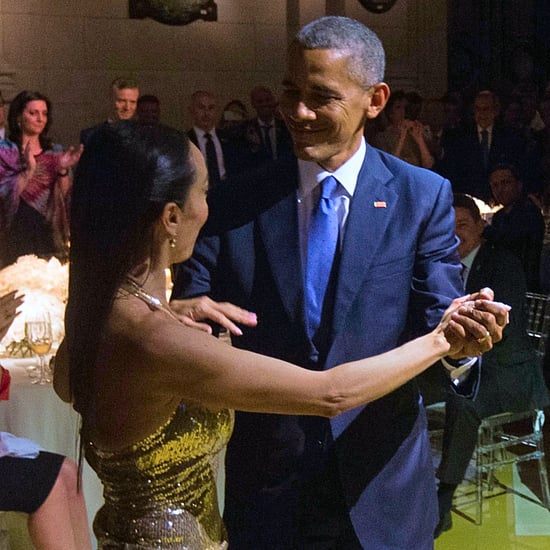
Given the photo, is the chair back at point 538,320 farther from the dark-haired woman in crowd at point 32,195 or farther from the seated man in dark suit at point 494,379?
the dark-haired woman in crowd at point 32,195

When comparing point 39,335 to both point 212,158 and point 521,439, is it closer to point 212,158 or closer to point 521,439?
point 521,439

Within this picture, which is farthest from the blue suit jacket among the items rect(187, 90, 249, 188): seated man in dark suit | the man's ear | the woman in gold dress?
rect(187, 90, 249, 188): seated man in dark suit

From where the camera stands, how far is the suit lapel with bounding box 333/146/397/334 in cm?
206

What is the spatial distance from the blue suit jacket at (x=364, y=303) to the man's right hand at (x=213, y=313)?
79mm

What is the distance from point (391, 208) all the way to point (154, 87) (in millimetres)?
9640

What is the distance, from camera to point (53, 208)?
6492mm

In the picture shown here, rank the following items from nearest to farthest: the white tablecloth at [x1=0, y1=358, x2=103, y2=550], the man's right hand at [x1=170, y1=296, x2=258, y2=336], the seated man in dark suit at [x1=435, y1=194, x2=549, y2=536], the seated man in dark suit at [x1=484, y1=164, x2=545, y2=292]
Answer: the man's right hand at [x1=170, y1=296, x2=258, y2=336], the white tablecloth at [x1=0, y1=358, x2=103, y2=550], the seated man in dark suit at [x1=435, y1=194, x2=549, y2=536], the seated man in dark suit at [x1=484, y1=164, x2=545, y2=292]

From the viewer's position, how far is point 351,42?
2.08 m

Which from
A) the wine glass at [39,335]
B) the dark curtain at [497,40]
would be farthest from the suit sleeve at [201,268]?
the dark curtain at [497,40]

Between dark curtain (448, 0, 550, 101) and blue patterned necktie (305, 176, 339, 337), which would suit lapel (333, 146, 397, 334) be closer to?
blue patterned necktie (305, 176, 339, 337)

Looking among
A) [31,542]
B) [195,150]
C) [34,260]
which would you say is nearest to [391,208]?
[195,150]

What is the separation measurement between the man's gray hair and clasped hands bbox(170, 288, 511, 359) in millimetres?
502

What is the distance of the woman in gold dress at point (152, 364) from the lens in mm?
1711

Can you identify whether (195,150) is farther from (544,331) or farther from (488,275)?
(544,331)
